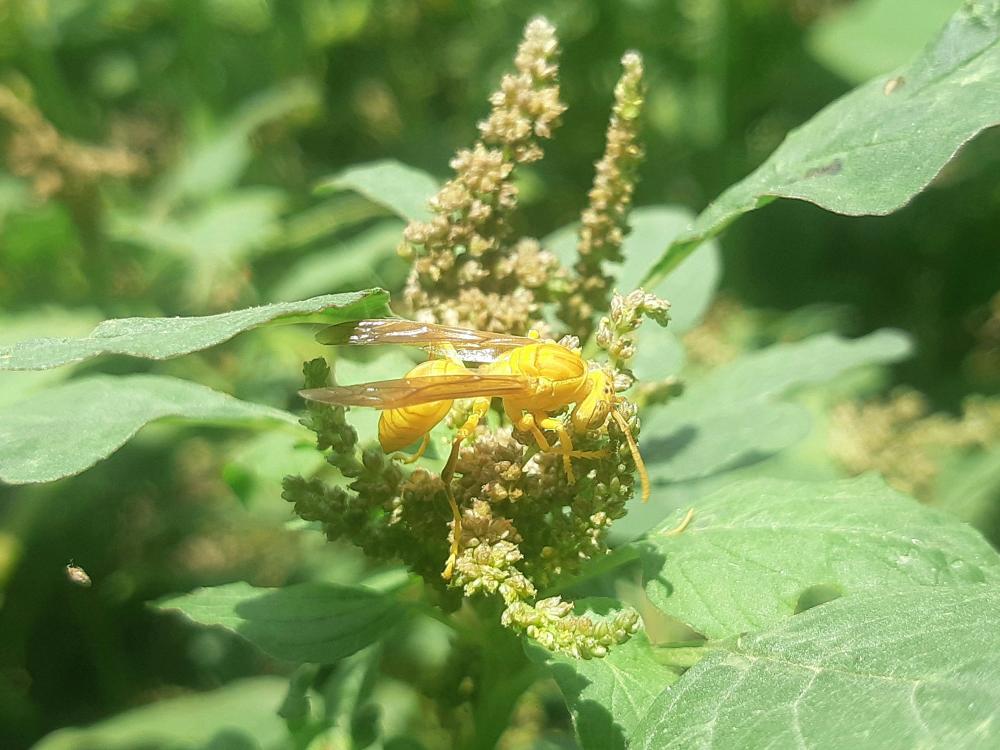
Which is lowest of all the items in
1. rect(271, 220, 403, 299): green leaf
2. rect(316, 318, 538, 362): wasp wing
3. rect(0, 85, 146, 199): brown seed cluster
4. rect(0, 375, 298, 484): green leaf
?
rect(271, 220, 403, 299): green leaf

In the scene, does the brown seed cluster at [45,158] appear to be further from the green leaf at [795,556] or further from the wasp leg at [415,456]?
the green leaf at [795,556]

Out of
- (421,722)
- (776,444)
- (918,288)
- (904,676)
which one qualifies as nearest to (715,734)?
(904,676)

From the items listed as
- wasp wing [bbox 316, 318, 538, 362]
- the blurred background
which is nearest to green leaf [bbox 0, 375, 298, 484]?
wasp wing [bbox 316, 318, 538, 362]

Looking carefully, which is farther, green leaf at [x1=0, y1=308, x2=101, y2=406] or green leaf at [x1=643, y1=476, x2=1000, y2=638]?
green leaf at [x1=0, y1=308, x2=101, y2=406]

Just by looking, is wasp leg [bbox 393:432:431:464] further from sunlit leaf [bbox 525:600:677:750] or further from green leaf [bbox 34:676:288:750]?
green leaf [bbox 34:676:288:750]

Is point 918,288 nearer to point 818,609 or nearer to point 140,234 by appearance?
point 140,234

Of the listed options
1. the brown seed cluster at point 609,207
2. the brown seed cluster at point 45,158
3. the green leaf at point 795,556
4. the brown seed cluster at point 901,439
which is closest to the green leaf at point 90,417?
the brown seed cluster at point 609,207
